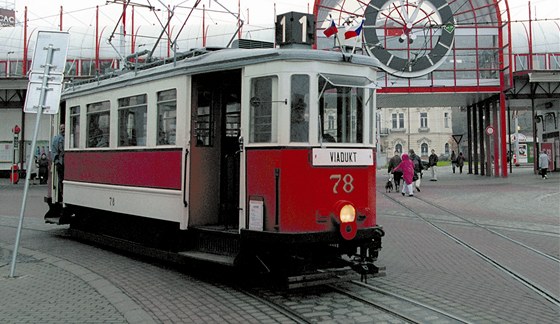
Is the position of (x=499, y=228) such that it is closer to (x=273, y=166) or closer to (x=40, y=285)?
(x=273, y=166)

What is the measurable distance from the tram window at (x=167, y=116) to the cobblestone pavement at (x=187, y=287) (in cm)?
197

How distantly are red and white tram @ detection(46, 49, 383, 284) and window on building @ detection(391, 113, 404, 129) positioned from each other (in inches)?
2866

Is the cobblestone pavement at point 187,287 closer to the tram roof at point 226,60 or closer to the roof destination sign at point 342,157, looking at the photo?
the roof destination sign at point 342,157

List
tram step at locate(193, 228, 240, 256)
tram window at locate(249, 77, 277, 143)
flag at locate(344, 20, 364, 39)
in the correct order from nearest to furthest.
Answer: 1. tram window at locate(249, 77, 277, 143)
2. tram step at locate(193, 228, 240, 256)
3. flag at locate(344, 20, 364, 39)

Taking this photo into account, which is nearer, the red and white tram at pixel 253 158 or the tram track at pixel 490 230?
the red and white tram at pixel 253 158

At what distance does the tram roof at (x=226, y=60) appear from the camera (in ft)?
22.6

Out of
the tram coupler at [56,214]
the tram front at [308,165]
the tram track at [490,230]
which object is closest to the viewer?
the tram front at [308,165]

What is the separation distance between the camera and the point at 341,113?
7145mm

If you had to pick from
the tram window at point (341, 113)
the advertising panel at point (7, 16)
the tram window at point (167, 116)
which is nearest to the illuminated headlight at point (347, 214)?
the tram window at point (341, 113)

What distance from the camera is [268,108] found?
6.95m

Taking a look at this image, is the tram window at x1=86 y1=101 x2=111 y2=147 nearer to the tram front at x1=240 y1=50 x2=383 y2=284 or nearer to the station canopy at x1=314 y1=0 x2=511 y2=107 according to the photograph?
the tram front at x1=240 y1=50 x2=383 y2=284

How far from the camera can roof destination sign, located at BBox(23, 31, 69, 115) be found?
26.3ft

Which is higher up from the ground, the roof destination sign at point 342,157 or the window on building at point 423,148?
the window on building at point 423,148

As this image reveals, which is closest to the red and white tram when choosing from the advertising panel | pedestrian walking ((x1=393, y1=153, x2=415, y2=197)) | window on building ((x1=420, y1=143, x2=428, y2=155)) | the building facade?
pedestrian walking ((x1=393, y1=153, x2=415, y2=197))
